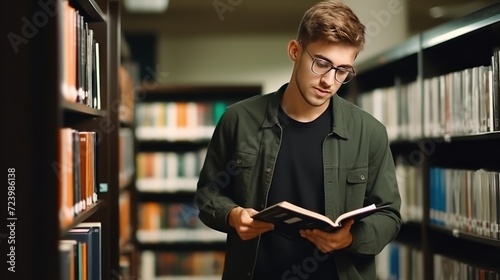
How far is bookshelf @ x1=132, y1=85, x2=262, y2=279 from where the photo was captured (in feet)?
18.4

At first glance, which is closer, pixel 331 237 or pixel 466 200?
pixel 331 237

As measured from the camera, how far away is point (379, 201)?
6.78 ft

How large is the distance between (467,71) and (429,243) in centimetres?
93

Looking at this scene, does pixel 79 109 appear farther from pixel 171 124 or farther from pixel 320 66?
pixel 171 124

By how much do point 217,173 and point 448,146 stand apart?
1768 mm

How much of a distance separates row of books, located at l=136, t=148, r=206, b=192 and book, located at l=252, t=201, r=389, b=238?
147 inches

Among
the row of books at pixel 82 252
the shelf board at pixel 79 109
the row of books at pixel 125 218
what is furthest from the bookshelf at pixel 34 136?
Answer: the row of books at pixel 125 218

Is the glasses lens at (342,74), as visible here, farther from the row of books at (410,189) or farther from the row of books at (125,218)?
the row of books at (125,218)

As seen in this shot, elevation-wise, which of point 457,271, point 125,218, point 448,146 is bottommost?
point 457,271

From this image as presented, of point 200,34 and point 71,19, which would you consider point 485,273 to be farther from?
point 200,34

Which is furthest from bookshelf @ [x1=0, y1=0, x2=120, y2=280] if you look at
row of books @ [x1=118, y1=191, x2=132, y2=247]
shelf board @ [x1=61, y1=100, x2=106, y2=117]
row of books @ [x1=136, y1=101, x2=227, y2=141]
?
row of books @ [x1=136, y1=101, x2=227, y2=141]

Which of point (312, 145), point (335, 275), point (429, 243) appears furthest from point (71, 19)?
point (429, 243)

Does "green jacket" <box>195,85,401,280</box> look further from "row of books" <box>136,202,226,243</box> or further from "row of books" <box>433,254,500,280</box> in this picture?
"row of books" <box>136,202,226,243</box>

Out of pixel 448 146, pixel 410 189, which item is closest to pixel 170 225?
pixel 410 189
